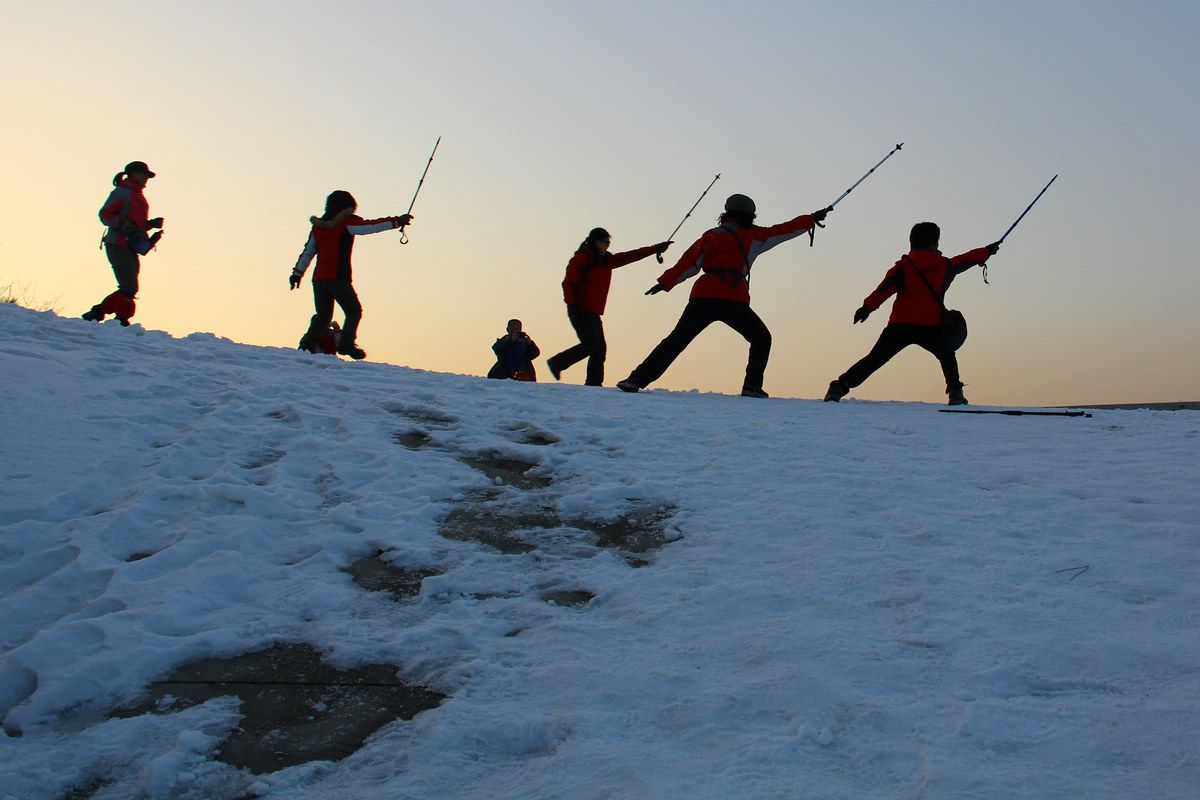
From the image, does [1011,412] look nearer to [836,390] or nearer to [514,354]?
[836,390]

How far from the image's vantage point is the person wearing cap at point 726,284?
8.31 metres

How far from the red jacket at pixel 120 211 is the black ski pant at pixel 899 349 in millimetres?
7201

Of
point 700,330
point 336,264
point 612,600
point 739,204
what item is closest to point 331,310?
point 336,264

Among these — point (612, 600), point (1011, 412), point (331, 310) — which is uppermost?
point (331, 310)

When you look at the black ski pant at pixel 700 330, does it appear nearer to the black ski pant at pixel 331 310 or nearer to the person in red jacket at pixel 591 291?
the person in red jacket at pixel 591 291

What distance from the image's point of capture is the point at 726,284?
327 inches

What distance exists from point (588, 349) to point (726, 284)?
2.04m

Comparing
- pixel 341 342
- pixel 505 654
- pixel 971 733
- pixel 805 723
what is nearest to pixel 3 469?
pixel 505 654

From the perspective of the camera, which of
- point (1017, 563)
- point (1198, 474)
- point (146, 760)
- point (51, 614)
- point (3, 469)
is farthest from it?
point (1198, 474)

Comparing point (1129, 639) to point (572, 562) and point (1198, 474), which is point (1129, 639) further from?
point (1198, 474)

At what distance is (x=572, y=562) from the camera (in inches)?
153

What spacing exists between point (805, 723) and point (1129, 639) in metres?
1.34

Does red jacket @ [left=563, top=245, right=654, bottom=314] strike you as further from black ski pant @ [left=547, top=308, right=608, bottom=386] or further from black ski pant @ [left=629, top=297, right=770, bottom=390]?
black ski pant @ [left=629, top=297, right=770, bottom=390]

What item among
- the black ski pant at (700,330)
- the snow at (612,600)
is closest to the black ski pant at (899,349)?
the black ski pant at (700,330)
